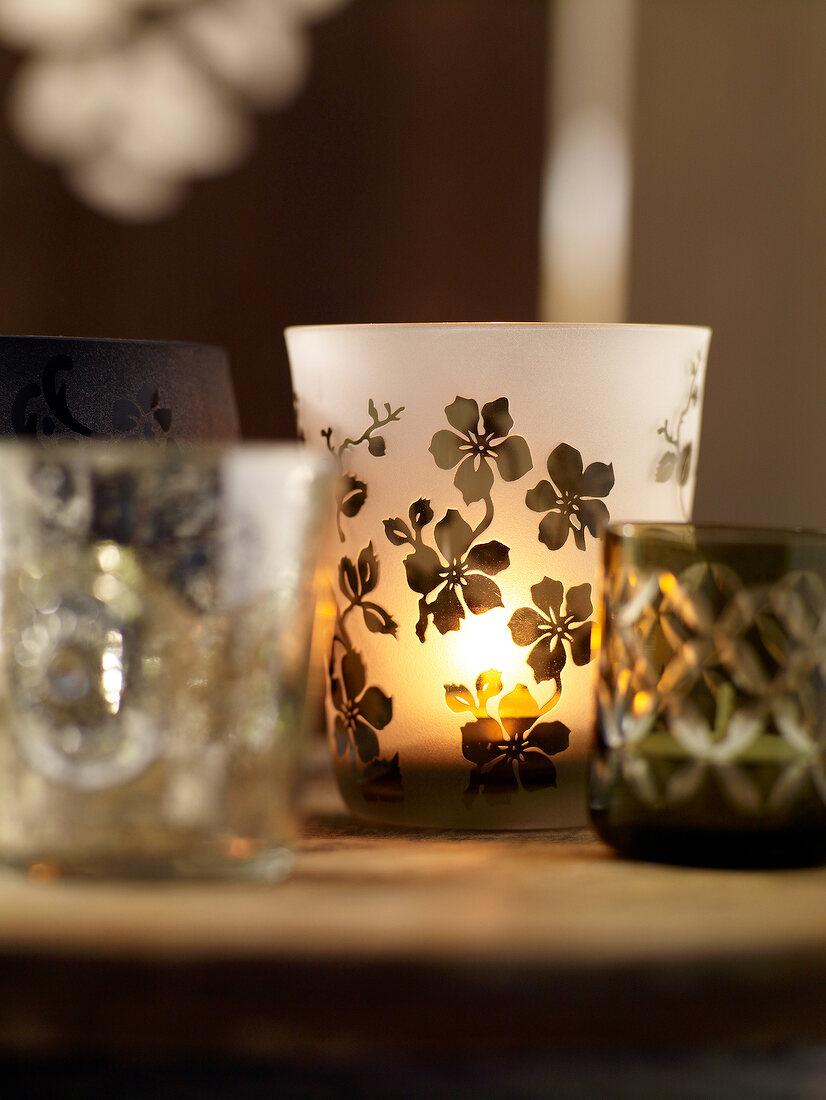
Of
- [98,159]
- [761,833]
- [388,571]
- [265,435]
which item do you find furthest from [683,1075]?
[98,159]

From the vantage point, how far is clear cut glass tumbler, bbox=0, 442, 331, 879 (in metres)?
0.35

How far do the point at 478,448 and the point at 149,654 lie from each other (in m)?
0.16

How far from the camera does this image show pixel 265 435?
1047 millimetres

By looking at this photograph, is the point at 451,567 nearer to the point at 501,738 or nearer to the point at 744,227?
the point at 501,738

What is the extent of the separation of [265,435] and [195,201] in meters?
0.19

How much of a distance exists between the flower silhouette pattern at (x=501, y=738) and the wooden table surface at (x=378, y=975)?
122mm

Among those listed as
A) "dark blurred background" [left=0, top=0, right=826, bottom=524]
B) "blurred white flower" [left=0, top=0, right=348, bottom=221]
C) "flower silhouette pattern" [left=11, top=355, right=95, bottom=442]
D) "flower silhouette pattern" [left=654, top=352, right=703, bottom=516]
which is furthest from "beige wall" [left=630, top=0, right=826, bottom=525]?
"flower silhouette pattern" [left=11, top=355, right=95, bottom=442]

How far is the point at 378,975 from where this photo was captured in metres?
0.32

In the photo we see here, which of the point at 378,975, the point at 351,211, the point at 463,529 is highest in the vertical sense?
the point at 351,211

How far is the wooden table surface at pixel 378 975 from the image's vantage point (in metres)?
0.31

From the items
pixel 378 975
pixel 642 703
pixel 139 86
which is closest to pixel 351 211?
pixel 139 86

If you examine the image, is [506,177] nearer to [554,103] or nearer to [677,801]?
[554,103]

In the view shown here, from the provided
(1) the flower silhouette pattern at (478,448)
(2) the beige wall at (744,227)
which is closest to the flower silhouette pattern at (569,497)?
(1) the flower silhouette pattern at (478,448)

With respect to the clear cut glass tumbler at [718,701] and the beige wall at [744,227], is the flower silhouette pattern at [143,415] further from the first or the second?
the beige wall at [744,227]
